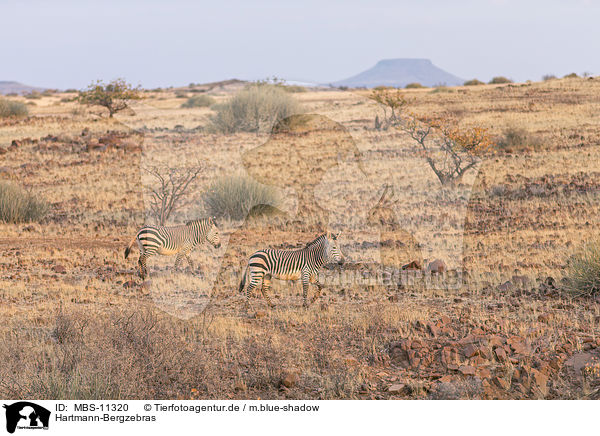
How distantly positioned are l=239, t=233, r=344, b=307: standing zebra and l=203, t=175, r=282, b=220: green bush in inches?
267

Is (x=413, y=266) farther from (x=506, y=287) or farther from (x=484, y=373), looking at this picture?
(x=484, y=373)

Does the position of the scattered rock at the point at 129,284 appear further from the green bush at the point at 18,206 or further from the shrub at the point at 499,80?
the shrub at the point at 499,80

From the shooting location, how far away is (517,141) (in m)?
23.6

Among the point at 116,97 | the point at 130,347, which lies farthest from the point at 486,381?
the point at 116,97

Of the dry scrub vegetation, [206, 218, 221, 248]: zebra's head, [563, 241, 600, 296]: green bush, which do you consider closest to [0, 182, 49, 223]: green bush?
the dry scrub vegetation

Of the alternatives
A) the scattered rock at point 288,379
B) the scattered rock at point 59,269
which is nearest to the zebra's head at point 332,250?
the scattered rock at point 288,379

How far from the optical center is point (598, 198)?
47.2ft

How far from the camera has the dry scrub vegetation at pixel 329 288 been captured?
19.2ft

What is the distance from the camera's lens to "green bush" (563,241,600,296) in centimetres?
835

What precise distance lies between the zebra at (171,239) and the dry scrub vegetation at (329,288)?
41 centimetres

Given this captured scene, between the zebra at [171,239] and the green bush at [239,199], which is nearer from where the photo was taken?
the zebra at [171,239]
